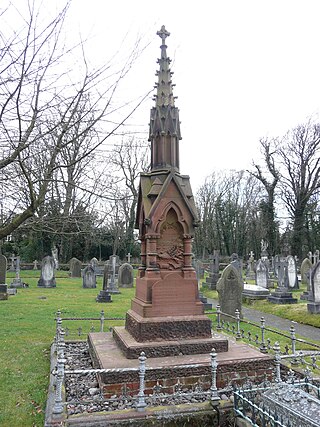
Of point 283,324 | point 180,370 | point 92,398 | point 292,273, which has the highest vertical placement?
point 292,273

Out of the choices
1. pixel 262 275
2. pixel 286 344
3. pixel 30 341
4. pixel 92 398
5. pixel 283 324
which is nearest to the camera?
pixel 92 398

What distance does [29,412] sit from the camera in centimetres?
576

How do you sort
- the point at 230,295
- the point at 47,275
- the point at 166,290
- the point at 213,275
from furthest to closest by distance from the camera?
the point at 213,275 < the point at 47,275 < the point at 230,295 < the point at 166,290

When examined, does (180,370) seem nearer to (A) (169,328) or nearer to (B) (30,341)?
(A) (169,328)

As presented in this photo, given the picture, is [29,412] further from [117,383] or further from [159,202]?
[159,202]

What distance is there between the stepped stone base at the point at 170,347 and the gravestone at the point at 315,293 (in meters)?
9.51

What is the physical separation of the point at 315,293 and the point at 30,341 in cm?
1131

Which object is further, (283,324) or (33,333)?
(283,324)

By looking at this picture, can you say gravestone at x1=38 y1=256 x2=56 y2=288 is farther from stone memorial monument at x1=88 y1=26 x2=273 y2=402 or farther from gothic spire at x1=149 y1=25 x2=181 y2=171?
gothic spire at x1=149 y1=25 x2=181 y2=171

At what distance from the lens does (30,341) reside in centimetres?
1021

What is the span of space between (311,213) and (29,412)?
43.7 m

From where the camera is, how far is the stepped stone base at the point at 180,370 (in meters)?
5.91

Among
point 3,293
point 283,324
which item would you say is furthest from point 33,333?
point 283,324

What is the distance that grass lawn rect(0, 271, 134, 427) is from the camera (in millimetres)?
5918
